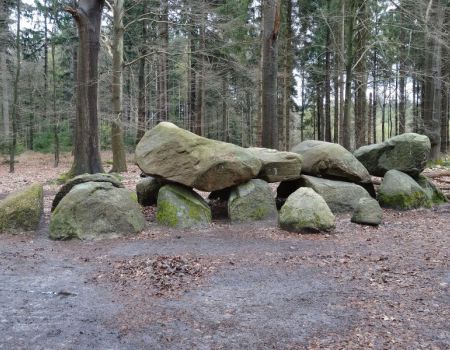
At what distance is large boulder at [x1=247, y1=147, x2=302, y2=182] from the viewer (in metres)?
8.30

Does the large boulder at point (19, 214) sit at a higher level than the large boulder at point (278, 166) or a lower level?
lower

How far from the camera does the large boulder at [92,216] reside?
253 inches

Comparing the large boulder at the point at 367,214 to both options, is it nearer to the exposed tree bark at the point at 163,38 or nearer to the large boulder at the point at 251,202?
the large boulder at the point at 251,202

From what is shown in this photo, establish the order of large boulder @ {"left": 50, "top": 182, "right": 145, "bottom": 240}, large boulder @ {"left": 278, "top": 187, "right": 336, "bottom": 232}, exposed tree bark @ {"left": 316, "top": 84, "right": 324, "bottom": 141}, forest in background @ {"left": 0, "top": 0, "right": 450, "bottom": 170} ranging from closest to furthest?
large boulder @ {"left": 50, "top": 182, "right": 145, "bottom": 240} < large boulder @ {"left": 278, "top": 187, "right": 336, "bottom": 232} < forest in background @ {"left": 0, "top": 0, "right": 450, "bottom": 170} < exposed tree bark @ {"left": 316, "top": 84, "right": 324, "bottom": 141}

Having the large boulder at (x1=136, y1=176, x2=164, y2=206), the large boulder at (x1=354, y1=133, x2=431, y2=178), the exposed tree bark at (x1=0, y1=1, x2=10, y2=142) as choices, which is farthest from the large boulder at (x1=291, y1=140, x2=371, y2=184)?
the exposed tree bark at (x1=0, y1=1, x2=10, y2=142)

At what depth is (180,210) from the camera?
24.0ft

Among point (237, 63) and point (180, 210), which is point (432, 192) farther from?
point (237, 63)

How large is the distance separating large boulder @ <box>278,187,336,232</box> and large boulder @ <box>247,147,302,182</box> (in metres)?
1.42

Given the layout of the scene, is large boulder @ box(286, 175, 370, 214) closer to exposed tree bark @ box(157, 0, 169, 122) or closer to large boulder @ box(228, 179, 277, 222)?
large boulder @ box(228, 179, 277, 222)

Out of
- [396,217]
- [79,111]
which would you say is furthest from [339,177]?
[79,111]

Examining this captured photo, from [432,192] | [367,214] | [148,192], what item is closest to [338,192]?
[367,214]

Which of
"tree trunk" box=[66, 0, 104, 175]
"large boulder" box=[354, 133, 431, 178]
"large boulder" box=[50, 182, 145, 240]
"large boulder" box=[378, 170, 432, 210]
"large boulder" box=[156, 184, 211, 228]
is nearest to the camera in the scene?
"large boulder" box=[50, 182, 145, 240]

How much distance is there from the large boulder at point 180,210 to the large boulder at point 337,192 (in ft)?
7.61

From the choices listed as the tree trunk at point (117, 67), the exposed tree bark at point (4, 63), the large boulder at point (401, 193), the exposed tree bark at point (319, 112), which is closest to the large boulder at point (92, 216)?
the large boulder at point (401, 193)
